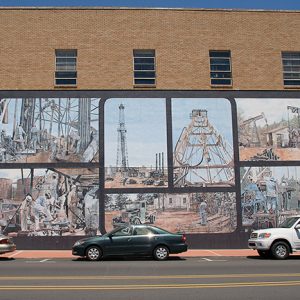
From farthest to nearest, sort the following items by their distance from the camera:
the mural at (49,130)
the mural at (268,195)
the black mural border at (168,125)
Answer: the mural at (268,195), the mural at (49,130), the black mural border at (168,125)

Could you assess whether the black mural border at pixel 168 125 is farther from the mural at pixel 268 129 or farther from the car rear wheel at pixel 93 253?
the car rear wheel at pixel 93 253

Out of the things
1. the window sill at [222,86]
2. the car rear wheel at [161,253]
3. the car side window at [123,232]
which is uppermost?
the window sill at [222,86]

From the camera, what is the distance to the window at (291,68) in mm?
25680

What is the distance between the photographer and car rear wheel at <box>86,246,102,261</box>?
55.3 ft

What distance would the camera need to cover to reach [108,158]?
2328 centimetres

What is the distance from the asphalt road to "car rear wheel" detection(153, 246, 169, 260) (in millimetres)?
1555

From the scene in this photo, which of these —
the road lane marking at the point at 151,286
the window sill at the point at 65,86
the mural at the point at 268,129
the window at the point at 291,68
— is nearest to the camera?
the road lane marking at the point at 151,286

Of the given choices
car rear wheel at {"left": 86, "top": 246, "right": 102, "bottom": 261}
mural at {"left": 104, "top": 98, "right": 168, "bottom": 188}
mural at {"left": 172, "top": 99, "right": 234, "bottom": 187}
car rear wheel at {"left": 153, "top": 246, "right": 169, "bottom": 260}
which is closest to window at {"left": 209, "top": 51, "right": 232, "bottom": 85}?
mural at {"left": 172, "top": 99, "right": 234, "bottom": 187}

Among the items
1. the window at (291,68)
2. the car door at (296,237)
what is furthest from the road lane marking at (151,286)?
the window at (291,68)

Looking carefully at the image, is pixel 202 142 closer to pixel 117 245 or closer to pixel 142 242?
pixel 142 242

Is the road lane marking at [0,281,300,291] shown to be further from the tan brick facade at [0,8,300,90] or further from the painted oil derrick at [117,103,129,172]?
the tan brick facade at [0,8,300,90]

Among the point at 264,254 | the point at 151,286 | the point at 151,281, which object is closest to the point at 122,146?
the point at 264,254

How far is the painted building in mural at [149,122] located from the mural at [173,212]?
0.05 metres

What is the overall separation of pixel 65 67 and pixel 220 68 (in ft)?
26.3
